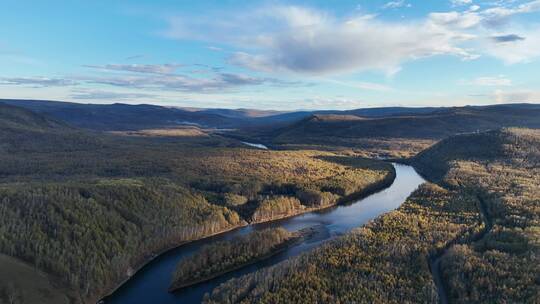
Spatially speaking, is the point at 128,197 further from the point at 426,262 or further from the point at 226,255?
the point at 426,262

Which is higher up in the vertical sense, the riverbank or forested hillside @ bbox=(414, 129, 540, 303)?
forested hillside @ bbox=(414, 129, 540, 303)

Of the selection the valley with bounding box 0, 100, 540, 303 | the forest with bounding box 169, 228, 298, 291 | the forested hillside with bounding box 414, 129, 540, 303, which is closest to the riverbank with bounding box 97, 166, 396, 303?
the valley with bounding box 0, 100, 540, 303

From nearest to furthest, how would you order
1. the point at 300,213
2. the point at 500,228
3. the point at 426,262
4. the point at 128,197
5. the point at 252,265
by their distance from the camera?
the point at 426,262 → the point at 252,265 → the point at 500,228 → the point at 128,197 → the point at 300,213

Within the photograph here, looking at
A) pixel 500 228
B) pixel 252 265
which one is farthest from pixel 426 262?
pixel 252 265

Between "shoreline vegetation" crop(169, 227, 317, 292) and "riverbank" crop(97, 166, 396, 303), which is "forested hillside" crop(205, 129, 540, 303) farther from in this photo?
"riverbank" crop(97, 166, 396, 303)

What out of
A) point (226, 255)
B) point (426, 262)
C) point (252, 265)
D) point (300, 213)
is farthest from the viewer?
point (300, 213)

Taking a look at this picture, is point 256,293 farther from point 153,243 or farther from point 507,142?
point 507,142
